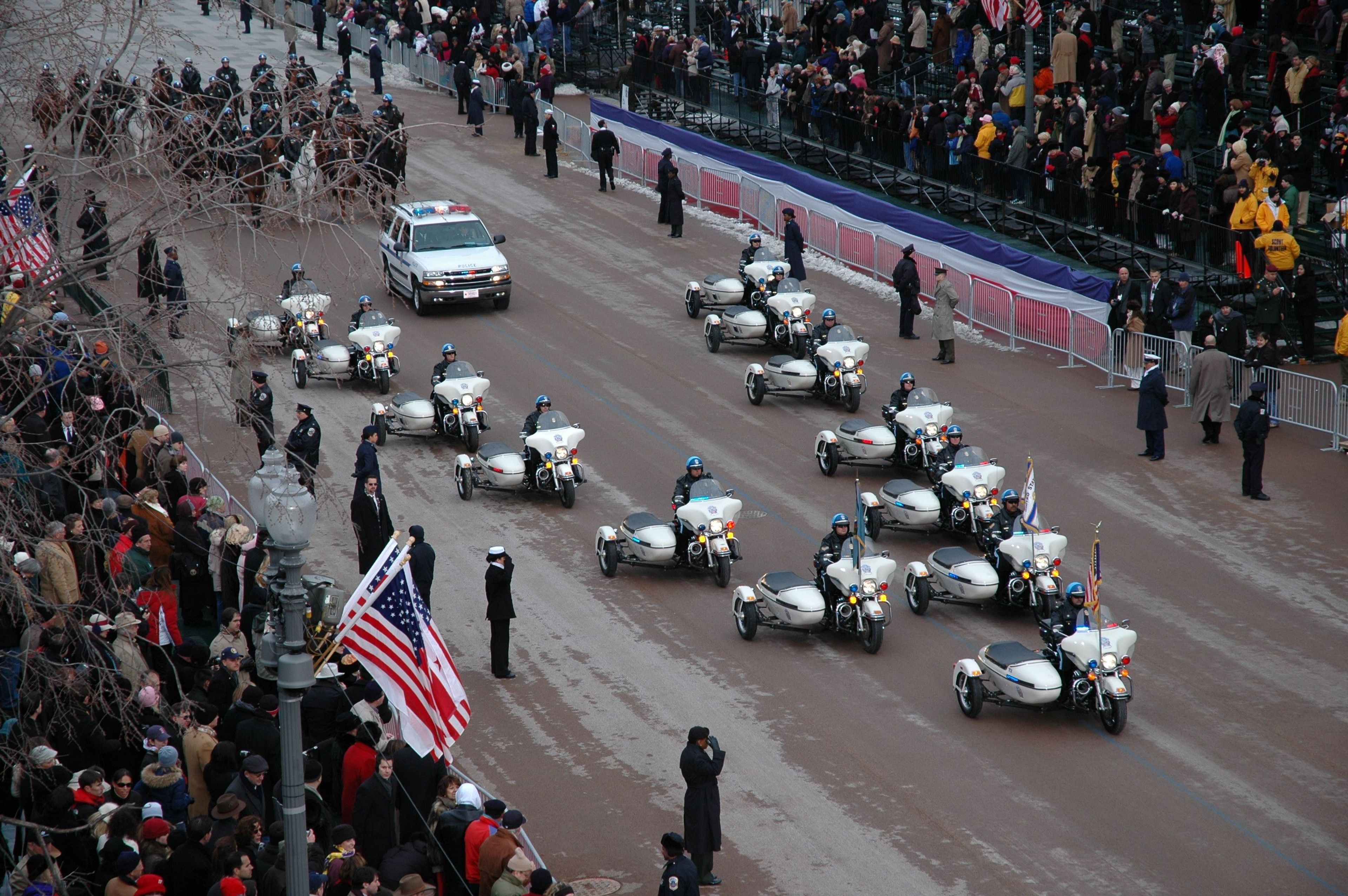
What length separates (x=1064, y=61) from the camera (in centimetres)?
3584

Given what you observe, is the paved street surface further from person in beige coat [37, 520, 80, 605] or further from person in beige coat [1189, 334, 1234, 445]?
person in beige coat [37, 520, 80, 605]

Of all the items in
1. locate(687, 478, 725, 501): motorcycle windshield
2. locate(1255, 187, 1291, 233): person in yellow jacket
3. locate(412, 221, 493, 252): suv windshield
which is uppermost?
locate(1255, 187, 1291, 233): person in yellow jacket

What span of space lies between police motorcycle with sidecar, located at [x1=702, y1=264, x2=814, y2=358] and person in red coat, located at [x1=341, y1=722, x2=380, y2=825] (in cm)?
1507

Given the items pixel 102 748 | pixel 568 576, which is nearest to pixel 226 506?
pixel 568 576

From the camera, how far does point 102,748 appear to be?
13.3 metres

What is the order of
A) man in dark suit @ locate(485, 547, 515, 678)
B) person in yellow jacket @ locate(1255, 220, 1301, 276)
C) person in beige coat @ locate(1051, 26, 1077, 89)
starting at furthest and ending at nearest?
person in beige coat @ locate(1051, 26, 1077, 89) → person in yellow jacket @ locate(1255, 220, 1301, 276) → man in dark suit @ locate(485, 547, 515, 678)

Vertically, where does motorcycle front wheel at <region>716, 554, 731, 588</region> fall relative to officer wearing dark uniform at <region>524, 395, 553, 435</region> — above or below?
below

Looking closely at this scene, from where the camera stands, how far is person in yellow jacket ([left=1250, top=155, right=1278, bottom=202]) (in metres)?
29.0

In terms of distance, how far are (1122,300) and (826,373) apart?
5264 millimetres

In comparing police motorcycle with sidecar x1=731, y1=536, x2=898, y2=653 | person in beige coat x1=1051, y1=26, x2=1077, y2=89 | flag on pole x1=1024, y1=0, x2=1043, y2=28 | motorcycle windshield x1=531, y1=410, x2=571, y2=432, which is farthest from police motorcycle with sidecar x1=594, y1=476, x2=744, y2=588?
person in beige coat x1=1051, y1=26, x2=1077, y2=89

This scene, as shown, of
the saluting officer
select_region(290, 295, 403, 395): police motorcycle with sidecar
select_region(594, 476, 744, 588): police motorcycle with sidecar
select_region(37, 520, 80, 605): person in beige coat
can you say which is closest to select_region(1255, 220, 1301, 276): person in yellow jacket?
select_region(594, 476, 744, 588): police motorcycle with sidecar

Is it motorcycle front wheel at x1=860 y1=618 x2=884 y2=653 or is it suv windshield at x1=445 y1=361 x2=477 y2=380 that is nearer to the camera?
motorcycle front wheel at x1=860 y1=618 x2=884 y2=653

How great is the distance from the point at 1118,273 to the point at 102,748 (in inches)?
774

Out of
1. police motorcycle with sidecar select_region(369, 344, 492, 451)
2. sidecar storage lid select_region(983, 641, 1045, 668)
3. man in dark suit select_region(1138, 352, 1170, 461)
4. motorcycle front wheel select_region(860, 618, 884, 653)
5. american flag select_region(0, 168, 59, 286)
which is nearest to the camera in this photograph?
american flag select_region(0, 168, 59, 286)
